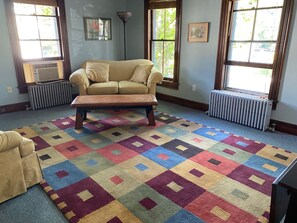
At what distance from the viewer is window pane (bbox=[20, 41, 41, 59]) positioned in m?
4.43

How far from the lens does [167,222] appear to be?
6.05ft

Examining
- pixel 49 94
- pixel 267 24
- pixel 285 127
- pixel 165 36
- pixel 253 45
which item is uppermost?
pixel 267 24

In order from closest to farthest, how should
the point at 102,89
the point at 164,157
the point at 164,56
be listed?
1. the point at 164,157
2. the point at 102,89
3. the point at 164,56

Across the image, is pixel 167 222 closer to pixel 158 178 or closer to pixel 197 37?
pixel 158 178

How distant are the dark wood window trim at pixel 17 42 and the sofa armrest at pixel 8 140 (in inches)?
113

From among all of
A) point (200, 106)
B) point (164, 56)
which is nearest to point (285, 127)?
point (200, 106)

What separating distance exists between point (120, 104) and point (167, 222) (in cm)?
198

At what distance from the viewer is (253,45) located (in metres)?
3.76

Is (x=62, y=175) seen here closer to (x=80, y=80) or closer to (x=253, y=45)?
(x=80, y=80)

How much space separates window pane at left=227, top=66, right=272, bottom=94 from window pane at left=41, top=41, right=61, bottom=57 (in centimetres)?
342

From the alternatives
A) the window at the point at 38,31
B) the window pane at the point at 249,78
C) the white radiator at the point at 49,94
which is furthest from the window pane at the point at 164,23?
the white radiator at the point at 49,94

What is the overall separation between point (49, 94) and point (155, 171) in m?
3.11

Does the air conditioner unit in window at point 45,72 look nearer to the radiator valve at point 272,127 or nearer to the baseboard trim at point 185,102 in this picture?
the baseboard trim at point 185,102

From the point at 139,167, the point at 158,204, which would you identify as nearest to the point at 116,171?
the point at 139,167
